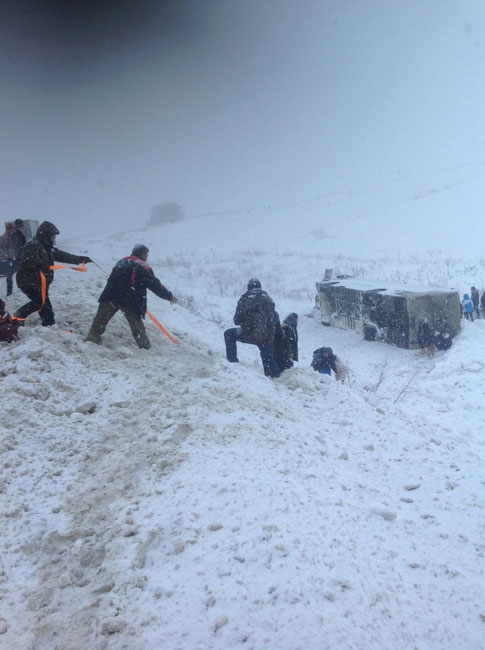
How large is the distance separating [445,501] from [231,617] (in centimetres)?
225

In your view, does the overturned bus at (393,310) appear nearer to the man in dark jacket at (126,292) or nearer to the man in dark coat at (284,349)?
the man in dark coat at (284,349)

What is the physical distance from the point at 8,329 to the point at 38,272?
101cm

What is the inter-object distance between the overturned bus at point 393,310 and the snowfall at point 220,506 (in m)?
5.20

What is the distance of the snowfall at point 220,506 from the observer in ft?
7.42

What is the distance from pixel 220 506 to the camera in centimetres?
305

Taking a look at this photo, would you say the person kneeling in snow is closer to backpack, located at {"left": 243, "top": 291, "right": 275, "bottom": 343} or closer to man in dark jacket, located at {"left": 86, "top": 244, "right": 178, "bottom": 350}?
backpack, located at {"left": 243, "top": 291, "right": 275, "bottom": 343}

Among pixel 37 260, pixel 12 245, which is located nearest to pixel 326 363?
pixel 37 260

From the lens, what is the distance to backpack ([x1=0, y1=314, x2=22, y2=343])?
18.2 feet

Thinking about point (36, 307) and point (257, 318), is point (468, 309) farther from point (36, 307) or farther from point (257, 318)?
point (36, 307)

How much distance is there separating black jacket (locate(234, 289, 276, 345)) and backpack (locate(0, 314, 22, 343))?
9.91 ft

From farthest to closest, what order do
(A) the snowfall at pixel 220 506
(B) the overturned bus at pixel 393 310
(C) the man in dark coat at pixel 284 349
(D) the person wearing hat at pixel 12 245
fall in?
(B) the overturned bus at pixel 393 310
(D) the person wearing hat at pixel 12 245
(C) the man in dark coat at pixel 284 349
(A) the snowfall at pixel 220 506

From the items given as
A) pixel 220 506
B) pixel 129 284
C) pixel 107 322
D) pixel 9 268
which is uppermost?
pixel 9 268

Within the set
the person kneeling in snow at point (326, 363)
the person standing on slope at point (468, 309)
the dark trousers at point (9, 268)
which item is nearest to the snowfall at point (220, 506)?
the person kneeling in snow at point (326, 363)

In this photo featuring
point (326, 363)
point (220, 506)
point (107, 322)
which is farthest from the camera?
point (326, 363)
